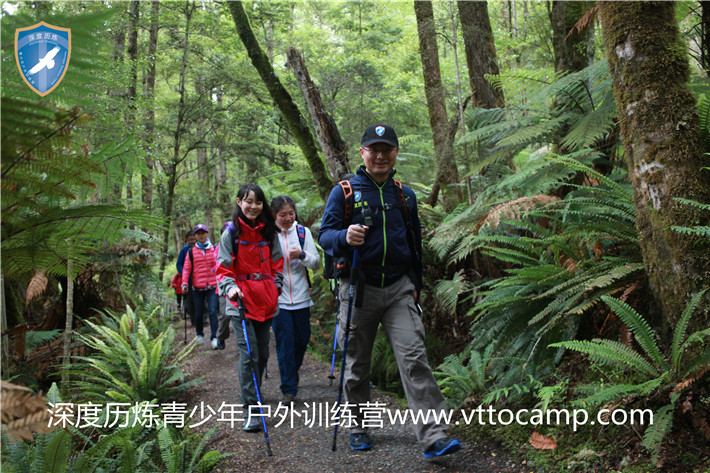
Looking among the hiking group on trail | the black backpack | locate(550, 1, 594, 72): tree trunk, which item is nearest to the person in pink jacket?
the hiking group on trail

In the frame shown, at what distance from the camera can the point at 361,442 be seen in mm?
4371

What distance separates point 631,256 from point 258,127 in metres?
15.5

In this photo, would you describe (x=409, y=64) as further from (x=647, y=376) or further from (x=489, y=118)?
(x=647, y=376)

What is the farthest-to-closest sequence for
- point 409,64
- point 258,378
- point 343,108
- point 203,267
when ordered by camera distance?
point 409,64 < point 343,108 < point 203,267 < point 258,378

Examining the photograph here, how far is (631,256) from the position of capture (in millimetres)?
4301

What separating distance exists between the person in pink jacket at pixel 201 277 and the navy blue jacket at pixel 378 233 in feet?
19.9

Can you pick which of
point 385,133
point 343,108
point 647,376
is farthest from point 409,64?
point 647,376

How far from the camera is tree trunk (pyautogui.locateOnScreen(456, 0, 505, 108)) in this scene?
787cm

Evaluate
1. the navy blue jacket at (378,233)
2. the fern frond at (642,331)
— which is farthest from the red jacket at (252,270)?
the fern frond at (642,331)

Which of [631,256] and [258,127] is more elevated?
[258,127]

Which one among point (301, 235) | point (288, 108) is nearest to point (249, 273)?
point (301, 235)

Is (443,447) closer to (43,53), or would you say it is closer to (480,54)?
(43,53)

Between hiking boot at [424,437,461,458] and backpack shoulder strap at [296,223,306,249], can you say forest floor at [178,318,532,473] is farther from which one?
backpack shoulder strap at [296,223,306,249]

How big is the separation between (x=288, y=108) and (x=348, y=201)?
5065 millimetres
